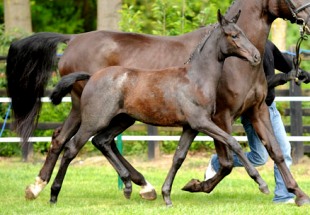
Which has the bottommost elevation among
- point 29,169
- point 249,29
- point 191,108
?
point 29,169

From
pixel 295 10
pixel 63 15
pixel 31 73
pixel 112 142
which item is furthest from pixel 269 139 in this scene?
pixel 63 15

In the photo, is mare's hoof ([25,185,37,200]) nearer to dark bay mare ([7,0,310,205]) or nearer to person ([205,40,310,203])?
dark bay mare ([7,0,310,205])

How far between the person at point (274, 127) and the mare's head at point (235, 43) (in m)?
0.79

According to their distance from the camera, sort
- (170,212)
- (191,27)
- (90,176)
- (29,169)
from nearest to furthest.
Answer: (170,212) → (90,176) → (29,169) → (191,27)

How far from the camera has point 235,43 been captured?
7.74 metres

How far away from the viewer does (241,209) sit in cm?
763

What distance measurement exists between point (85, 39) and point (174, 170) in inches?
78.8

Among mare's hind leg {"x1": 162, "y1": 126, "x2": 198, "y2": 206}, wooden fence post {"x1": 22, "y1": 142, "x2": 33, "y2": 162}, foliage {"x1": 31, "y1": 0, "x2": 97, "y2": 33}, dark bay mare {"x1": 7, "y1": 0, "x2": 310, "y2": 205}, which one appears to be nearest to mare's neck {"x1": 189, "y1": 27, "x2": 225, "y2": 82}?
dark bay mare {"x1": 7, "y1": 0, "x2": 310, "y2": 205}

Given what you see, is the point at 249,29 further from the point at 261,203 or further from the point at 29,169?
the point at 29,169

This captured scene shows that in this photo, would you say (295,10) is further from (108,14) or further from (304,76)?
(108,14)

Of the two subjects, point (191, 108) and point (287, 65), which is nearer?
point (191, 108)

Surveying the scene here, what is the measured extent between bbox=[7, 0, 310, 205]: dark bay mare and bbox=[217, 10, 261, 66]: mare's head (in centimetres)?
37

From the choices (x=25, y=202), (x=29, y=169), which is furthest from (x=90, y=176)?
(x=25, y=202)

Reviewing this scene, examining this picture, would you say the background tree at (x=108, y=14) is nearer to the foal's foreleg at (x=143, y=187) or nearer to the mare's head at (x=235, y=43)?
the foal's foreleg at (x=143, y=187)
